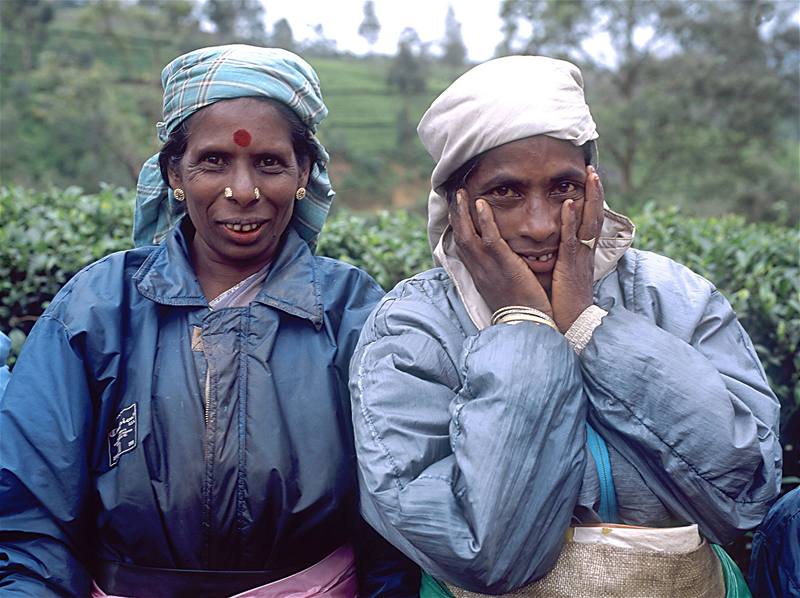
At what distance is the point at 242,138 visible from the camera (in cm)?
224

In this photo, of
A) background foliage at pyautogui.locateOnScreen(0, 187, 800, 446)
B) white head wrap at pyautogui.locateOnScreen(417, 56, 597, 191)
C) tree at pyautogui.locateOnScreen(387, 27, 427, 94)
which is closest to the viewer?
white head wrap at pyautogui.locateOnScreen(417, 56, 597, 191)

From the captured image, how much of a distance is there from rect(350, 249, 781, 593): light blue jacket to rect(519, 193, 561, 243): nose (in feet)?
0.75

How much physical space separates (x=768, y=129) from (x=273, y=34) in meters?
15.4

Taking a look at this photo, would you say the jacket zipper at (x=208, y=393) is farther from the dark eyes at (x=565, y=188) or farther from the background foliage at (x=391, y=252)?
the background foliage at (x=391, y=252)

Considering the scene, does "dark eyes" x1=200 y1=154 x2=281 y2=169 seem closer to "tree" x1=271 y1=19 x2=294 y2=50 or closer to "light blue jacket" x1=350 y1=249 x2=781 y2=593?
"light blue jacket" x1=350 y1=249 x2=781 y2=593

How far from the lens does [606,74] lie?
27750 mm

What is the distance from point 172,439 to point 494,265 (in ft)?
2.94

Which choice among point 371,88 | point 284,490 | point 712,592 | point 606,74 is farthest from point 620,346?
point 371,88

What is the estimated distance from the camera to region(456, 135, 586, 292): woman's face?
2010mm

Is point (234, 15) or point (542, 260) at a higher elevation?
point (234, 15)

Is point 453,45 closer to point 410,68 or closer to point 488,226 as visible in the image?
point 410,68

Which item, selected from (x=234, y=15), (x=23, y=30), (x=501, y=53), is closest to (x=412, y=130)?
(x=234, y=15)

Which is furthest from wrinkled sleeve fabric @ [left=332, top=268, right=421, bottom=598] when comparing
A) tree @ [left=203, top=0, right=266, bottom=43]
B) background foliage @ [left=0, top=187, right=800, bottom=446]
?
tree @ [left=203, top=0, right=266, bottom=43]

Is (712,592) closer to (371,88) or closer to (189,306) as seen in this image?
(189,306)
